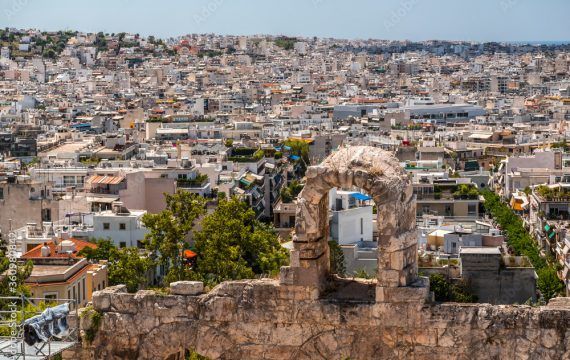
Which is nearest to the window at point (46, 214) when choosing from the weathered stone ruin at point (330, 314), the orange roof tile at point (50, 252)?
the orange roof tile at point (50, 252)

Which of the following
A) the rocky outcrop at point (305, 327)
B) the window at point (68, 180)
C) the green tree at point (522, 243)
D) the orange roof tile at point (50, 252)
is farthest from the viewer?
the window at point (68, 180)

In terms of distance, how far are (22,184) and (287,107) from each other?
83.9 meters

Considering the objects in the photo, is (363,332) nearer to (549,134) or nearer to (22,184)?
(22,184)

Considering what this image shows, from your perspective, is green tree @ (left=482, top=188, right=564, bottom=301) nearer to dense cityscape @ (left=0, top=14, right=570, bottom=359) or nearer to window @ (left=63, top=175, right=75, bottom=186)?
dense cityscape @ (left=0, top=14, right=570, bottom=359)

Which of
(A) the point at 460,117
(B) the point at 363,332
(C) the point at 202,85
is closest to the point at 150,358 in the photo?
(B) the point at 363,332

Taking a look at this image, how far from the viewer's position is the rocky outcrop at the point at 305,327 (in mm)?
14391

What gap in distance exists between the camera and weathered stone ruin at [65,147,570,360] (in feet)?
47.4

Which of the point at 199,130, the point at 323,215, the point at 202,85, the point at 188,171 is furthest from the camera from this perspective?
the point at 202,85

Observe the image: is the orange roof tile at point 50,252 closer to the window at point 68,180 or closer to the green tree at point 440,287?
the green tree at point 440,287

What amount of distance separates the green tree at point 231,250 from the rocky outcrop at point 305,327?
11.9 metres

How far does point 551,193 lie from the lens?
54.4m

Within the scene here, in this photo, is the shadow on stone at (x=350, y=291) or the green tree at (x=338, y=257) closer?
the shadow on stone at (x=350, y=291)

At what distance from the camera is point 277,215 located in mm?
56594

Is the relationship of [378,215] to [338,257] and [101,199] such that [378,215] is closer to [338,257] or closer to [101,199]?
[338,257]
